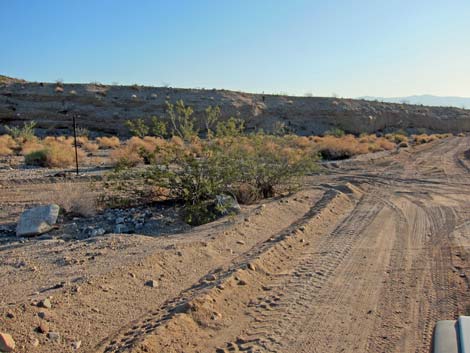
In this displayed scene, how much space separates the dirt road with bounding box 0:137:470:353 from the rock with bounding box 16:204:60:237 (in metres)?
0.70

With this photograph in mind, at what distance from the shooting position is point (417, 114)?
211 feet

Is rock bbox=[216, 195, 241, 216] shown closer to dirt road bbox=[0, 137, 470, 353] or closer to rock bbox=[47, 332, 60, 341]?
dirt road bbox=[0, 137, 470, 353]

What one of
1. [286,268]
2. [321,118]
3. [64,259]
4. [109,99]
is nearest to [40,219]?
[64,259]

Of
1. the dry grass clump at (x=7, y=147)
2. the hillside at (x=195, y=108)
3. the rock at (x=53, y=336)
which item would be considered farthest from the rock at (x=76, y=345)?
the hillside at (x=195, y=108)

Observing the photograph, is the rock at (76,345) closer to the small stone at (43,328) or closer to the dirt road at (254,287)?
the dirt road at (254,287)

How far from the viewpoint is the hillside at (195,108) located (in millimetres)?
45906

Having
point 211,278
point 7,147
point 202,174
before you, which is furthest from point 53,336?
point 7,147

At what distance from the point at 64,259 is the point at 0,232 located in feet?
9.87

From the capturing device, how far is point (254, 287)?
7.19 metres

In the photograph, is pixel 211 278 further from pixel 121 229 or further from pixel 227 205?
pixel 227 205

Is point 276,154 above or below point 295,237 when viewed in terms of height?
above

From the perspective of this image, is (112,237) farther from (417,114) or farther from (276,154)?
(417,114)

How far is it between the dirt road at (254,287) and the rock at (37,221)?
70 cm

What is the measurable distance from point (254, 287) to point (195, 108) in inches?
1776
